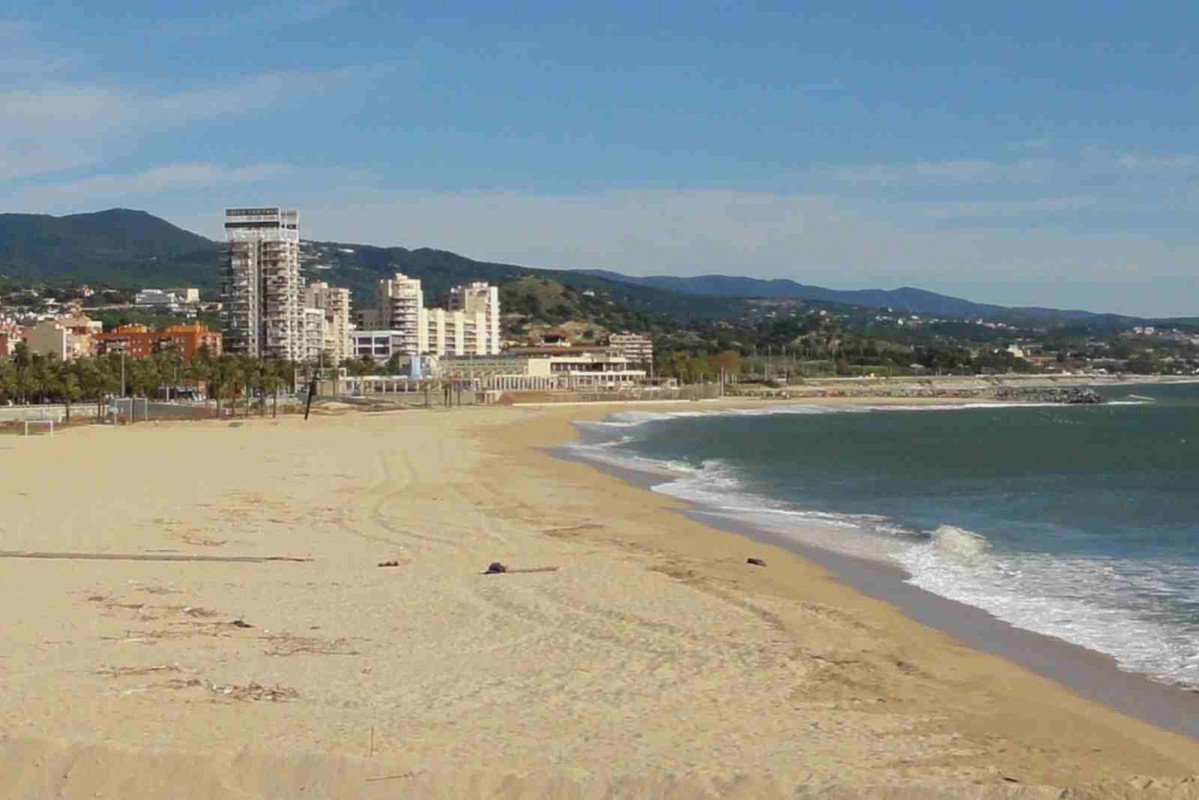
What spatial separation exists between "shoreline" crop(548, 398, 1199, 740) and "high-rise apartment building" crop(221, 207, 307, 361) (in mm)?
128003

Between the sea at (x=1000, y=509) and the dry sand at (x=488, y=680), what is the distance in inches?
74.0

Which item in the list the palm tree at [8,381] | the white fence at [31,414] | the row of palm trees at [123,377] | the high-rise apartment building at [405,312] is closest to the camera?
the white fence at [31,414]

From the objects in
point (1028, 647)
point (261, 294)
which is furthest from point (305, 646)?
point (261, 294)

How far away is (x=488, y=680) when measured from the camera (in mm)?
10117

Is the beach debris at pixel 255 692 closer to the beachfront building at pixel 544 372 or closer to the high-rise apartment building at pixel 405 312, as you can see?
the beachfront building at pixel 544 372

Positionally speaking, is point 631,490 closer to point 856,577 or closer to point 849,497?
point 849,497

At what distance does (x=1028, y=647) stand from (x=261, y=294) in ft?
456

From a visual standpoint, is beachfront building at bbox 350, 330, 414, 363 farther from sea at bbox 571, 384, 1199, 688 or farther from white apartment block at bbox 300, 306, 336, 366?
sea at bbox 571, 384, 1199, 688

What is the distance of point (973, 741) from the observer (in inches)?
360

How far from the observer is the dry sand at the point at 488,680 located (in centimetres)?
746

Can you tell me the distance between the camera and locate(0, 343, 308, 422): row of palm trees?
74.8 meters

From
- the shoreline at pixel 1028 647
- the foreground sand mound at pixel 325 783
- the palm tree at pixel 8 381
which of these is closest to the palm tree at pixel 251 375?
the palm tree at pixel 8 381

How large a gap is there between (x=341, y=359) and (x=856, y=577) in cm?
14959

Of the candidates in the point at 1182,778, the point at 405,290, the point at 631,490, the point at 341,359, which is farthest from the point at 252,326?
the point at 1182,778
